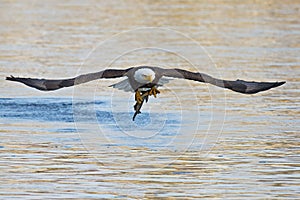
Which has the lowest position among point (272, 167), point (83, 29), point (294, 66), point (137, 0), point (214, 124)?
point (272, 167)

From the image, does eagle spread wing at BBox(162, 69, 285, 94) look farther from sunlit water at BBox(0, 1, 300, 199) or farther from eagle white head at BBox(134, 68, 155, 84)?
sunlit water at BBox(0, 1, 300, 199)

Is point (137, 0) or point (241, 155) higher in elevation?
point (137, 0)

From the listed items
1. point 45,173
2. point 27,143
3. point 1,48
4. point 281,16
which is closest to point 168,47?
point 1,48

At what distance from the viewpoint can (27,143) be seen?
1359cm

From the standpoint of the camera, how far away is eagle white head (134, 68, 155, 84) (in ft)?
38.3

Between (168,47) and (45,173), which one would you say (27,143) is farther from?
(168,47)

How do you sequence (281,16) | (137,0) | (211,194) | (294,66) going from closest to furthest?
(211,194)
(294,66)
(281,16)
(137,0)

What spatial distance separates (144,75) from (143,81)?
8cm

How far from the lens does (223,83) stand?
38.6 ft

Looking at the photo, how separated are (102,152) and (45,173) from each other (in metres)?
1.37

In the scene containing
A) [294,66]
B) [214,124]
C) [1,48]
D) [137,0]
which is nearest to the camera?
[214,124]

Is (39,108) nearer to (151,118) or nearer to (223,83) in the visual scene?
(151,118)

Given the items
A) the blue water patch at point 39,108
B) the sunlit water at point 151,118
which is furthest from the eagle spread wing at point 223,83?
→ the blue water patch at point 39,108

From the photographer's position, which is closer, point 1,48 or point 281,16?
point 1,48
